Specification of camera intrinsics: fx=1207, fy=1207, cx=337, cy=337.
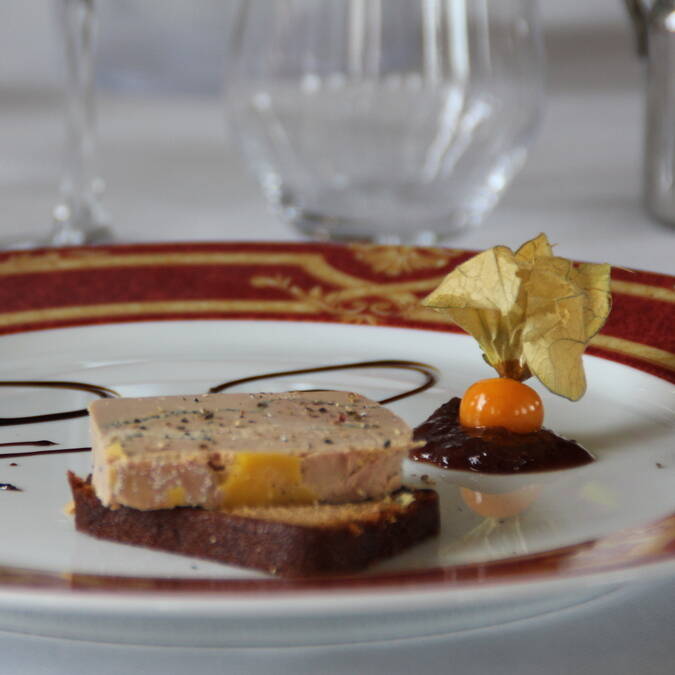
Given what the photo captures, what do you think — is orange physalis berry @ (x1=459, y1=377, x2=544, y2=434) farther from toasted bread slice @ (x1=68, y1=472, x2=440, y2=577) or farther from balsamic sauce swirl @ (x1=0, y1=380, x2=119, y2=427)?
balsamic sauce swirl @ (x1=0, y1=380, x2=119, y2=427)

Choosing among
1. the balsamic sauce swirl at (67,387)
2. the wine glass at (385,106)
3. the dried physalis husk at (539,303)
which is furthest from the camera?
the wine glass at (385,106)

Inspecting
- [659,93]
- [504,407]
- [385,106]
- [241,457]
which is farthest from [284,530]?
[385,106]

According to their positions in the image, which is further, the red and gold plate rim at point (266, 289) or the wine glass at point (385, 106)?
the wine glass at point (385, 106)

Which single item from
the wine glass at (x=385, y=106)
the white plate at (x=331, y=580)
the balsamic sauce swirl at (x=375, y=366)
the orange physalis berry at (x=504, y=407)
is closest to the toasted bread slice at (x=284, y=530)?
the white plate at (x=331, y=580)

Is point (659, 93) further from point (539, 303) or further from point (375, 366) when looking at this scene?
point (539, 303)

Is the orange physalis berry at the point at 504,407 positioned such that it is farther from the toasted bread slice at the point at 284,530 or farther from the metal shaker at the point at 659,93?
the metal shaker at the point at 659,93

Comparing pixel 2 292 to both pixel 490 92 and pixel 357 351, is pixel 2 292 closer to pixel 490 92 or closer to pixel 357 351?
pixel 357 351
